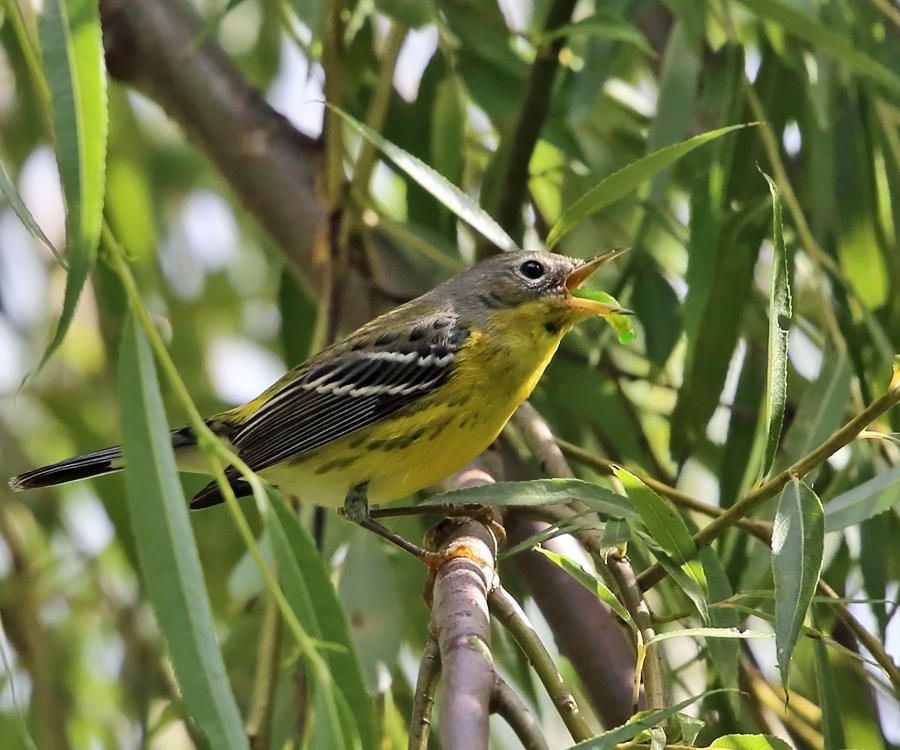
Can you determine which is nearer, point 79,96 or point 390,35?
point 79,96

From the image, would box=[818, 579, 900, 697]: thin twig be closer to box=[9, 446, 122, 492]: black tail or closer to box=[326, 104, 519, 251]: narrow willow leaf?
box=[326, 104, 519, 251]: narrow willow leaf

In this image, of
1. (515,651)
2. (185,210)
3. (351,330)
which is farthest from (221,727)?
(185,210)

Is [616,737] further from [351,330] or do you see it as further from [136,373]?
[351,330]

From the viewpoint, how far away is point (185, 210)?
4.58m

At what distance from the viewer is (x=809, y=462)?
5.73 ft

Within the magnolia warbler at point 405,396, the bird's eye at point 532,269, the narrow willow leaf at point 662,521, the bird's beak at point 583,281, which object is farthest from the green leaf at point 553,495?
the bird's eye at point 532,269

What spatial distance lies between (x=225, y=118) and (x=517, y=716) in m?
2.01

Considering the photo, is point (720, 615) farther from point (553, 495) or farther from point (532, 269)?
point (532, 269)

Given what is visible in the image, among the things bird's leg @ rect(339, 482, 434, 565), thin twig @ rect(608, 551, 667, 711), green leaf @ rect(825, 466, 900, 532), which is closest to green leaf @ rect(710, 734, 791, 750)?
thin twig @ rect(608, 551, 667, 711)

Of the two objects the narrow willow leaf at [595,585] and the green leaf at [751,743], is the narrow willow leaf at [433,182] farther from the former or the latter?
the green leaf at [751,743]

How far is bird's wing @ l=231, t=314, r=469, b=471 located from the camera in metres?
3.06

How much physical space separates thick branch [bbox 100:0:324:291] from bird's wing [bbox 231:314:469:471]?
23 centimetres

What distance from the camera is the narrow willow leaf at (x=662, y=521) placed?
180 cm

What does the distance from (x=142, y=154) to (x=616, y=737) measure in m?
2.75
